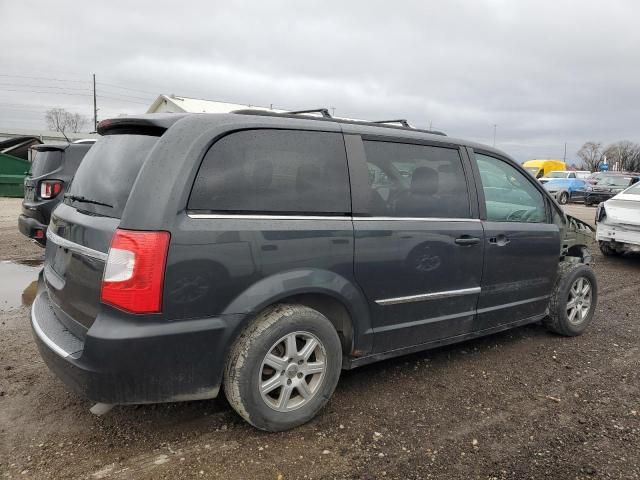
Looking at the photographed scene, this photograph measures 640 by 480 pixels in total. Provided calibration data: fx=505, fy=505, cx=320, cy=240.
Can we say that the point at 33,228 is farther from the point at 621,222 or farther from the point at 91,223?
the point at 621,222

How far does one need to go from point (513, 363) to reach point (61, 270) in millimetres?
3311

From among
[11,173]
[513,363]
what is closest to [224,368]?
[513,363]

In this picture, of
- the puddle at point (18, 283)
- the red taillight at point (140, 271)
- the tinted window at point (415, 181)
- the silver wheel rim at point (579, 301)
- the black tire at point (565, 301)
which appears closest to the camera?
the red taillight at point (140, 271)

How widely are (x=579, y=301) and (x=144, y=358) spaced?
4.03 meters

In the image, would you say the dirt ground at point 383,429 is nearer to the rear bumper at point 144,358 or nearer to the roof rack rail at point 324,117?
the rear bumper at point 144,358

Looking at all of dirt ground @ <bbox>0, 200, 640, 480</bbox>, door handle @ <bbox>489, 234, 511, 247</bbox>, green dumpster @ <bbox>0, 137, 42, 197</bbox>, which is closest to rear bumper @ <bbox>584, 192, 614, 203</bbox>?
dirt ground @ <bbox>0, 200, 640, 480</bbox>

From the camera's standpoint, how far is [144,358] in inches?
93.6

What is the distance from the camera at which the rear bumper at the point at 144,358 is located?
2.36 meters

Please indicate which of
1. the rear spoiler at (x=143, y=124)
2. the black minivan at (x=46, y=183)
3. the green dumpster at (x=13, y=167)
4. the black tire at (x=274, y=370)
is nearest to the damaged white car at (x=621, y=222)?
the black tire at (x=274, y=370)

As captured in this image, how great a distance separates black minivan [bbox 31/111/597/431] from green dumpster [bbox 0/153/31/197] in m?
16.0

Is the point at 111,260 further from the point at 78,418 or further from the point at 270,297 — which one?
the point at 78,418

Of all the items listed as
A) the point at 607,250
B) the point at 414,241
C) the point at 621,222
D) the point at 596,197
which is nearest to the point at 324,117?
the point at 414,241

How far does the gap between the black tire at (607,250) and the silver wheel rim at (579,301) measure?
185 inches

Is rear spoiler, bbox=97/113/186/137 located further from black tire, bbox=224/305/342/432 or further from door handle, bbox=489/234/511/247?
door handle, bbox=489/234/511/247
